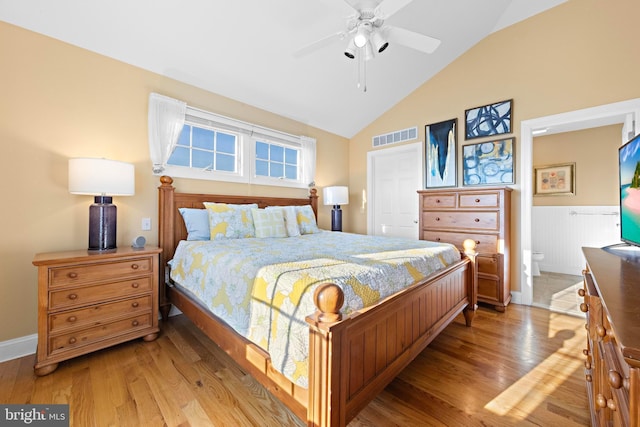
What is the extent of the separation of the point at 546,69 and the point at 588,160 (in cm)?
227

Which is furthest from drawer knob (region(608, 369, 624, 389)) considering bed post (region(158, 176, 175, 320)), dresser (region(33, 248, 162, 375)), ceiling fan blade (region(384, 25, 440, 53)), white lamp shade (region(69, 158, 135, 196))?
bed post (region(158, 176, 175, 320))

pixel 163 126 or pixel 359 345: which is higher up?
pixel 163 126

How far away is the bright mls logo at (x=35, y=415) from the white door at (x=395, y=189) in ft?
13.2

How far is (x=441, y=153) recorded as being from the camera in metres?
3.68

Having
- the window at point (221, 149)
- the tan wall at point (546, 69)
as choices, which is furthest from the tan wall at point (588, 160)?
the window at point (221, 149)

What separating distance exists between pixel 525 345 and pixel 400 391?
1.32 m

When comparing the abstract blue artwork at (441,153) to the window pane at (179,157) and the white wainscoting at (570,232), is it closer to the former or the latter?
the white wainscoting at (570,232)

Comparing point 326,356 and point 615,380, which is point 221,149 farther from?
point 615,380

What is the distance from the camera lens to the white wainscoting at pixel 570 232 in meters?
3.93

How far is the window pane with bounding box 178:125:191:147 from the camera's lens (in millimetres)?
2885

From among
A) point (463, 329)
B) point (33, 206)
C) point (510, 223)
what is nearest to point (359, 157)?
point (510, 223)

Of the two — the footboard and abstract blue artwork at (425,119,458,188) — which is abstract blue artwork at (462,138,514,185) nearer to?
abstract blue artwork at (425,119,458,188)

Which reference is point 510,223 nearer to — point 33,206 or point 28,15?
point 33,206

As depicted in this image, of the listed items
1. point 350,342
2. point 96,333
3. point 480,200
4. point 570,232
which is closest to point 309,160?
point 480,200
